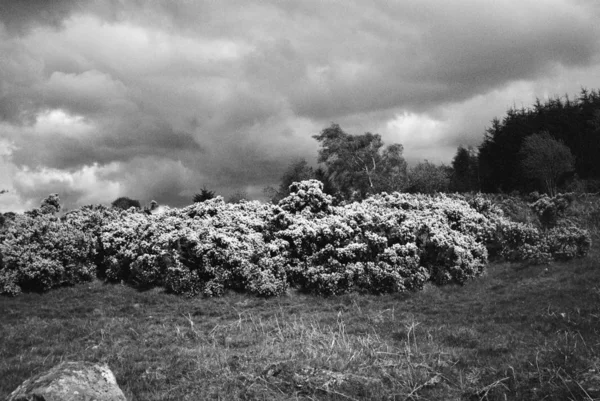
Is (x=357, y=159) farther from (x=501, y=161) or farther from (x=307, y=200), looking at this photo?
(x=307, y=200)

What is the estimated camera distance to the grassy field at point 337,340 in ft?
22.0

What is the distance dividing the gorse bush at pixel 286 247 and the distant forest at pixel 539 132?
37457 millimetres

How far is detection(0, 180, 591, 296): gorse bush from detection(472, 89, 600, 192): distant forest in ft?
123

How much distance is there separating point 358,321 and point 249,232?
26.4 ft

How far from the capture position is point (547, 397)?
19.4 feet

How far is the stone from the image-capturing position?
4812mm

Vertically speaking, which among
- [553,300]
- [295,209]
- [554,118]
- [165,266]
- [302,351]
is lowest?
[553,300]

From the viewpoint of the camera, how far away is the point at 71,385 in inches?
197

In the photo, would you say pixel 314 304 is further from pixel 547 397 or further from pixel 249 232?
pixel 547 397

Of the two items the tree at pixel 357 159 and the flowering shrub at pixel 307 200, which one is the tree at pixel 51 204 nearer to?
the flowering shrub at pixel 307 200

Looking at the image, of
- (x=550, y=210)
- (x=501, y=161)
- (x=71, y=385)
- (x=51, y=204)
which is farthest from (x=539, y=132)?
(x=71, y=385)

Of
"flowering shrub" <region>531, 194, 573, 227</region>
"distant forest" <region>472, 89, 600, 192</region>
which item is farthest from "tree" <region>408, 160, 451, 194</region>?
"flowering shrub" <region>531, 194, 573, 227</region>

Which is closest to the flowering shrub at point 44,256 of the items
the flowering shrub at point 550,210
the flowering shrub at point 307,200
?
the flowering shrub at point 307,200

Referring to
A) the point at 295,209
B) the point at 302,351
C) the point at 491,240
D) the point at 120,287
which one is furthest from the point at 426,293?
the point at 120,287
